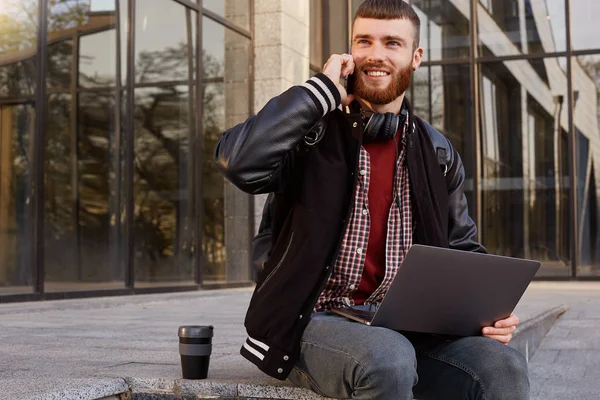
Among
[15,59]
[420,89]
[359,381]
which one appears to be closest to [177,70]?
[15,59]

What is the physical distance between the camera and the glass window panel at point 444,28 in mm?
16516

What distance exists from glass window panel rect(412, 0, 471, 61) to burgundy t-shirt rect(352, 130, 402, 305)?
13.6 m

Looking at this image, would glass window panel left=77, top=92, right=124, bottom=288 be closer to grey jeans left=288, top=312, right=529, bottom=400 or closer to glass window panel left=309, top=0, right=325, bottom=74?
glass window panel left=309, top=0, right=325, bottom=74

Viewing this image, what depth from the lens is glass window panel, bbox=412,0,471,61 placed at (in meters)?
16.5

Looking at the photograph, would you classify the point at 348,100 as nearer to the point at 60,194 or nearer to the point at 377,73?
the point at 377,73

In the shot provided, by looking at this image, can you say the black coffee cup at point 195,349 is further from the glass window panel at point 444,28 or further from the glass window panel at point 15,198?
the glass window panel at point 444,28

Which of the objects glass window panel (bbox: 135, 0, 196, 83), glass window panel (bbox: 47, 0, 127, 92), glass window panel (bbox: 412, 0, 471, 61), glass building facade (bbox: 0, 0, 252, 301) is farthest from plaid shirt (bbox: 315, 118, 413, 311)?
glass window panel (bbox: 412, 0, 471, 61)

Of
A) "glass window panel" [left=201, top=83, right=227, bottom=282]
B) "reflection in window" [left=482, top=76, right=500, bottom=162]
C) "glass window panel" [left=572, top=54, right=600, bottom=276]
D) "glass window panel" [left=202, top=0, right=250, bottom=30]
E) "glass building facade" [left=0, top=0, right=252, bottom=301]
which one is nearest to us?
"glass building facade" [left=0, top=0, right=252, bottom=301]

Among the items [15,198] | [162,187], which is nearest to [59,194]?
[15,198]

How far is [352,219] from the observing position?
123 inches

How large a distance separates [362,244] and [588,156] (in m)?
13.7

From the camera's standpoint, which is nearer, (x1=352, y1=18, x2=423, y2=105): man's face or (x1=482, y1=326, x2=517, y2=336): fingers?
(x1=482, y1=326, x2=517, y2=336): fingers

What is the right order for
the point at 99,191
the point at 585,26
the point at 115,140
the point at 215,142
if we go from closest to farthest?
1. the point at 99,191
2. the point at 115,140
3. the point at 215,142
4. the point at 585,26

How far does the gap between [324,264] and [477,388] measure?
617mm
